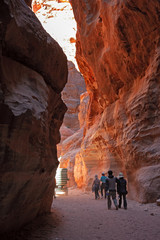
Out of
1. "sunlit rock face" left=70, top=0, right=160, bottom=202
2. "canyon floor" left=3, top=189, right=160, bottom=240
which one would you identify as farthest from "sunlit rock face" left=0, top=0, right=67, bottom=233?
"sunlit rock face" left=70, top=0, right=160, bottom=202

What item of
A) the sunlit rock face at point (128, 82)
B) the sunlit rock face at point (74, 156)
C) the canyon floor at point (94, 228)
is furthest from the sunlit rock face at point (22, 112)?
the sunlit rock face at point (74, 156)

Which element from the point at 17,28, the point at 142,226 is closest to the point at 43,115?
the point at 17,28

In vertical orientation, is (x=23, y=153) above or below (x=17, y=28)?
below

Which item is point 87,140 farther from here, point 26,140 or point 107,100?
point 26,140

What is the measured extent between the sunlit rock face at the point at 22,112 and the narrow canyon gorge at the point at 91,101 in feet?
0.06

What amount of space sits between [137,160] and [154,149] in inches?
50.8

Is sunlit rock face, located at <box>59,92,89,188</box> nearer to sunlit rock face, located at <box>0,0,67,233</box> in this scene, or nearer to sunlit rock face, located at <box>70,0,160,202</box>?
sunlit rock face, located at <box>70,0,160,202</box>

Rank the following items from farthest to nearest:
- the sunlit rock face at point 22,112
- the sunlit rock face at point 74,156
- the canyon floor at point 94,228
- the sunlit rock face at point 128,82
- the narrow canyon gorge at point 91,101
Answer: the sunlit rock face at point 74,156
the sunlit rock face at point 128,82
the canyon floor at point 94,228
the narrow canyon gorge at point 91,101
the sunlit rock face at point 22,112

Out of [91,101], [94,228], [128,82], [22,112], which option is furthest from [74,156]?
[22,112]

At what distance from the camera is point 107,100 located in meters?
15.4

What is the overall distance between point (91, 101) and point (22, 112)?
16.4 m

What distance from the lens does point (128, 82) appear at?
12.6 m

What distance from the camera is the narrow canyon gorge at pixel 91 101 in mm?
3863

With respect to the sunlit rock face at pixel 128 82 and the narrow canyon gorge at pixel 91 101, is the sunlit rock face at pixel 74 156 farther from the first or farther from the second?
the sunlit rock face at pixel 128 82
